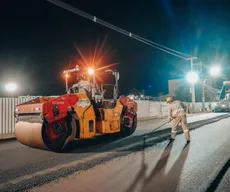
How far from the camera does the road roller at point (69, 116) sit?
259 inches

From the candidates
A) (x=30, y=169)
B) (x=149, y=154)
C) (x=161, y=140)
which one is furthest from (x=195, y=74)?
(x=30, y=169)

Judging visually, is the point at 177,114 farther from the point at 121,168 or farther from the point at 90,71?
the point at 121,168

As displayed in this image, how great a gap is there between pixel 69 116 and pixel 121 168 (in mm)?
2671

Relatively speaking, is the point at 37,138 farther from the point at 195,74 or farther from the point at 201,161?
the point at 195,74

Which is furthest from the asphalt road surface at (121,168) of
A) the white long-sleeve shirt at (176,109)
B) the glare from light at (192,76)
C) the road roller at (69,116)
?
the glare from light at (192,76)

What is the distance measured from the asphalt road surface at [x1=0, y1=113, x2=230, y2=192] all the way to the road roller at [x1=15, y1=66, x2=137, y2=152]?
0.39m

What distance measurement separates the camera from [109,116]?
8156 mm

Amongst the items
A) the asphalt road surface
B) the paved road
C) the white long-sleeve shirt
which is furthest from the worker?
the paved road

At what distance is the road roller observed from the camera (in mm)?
6566

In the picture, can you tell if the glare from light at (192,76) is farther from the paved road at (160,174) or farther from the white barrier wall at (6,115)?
the paved road at (160,174)

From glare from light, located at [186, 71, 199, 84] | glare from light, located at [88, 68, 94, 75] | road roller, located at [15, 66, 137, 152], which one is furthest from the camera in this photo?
glare from light, located at [186, 71, 199, 84]

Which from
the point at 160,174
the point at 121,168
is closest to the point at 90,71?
the point at 121,168

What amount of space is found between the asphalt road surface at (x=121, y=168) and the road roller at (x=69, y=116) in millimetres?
388

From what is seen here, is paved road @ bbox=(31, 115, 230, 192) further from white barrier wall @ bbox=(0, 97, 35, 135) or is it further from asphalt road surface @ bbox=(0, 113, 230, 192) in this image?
white barrier wall @ bbox=(0, 97, 35, 135)
